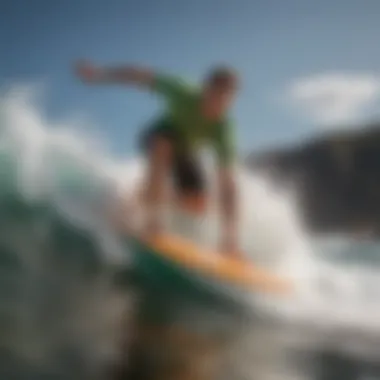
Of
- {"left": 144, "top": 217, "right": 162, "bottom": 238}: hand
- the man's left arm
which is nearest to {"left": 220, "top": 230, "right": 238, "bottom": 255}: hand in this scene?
the man's left arm

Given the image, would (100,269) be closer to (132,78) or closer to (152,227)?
(152,227)

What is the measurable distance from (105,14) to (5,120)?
9.5 inches

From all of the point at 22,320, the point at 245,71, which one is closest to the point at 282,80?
the point at 245,71

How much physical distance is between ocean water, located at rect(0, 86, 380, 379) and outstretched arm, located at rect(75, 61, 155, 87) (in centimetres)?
9

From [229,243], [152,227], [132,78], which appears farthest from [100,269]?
[132,78]

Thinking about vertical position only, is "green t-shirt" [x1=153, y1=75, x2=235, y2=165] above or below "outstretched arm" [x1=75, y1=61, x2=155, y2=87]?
below

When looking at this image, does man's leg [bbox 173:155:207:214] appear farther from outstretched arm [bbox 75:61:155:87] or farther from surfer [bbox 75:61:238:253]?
outstretched arm [bbox 75:61:155:87]

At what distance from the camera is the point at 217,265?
1.42m

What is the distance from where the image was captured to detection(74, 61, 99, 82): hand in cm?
150

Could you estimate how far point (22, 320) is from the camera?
1.45 metres

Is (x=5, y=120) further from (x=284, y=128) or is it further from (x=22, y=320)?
(x=284, y=128)

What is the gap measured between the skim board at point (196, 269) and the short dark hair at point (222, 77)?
26 cm

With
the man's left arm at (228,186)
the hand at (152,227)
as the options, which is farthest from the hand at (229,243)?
the hand at (152,227)

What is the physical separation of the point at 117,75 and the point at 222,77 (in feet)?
0.57
